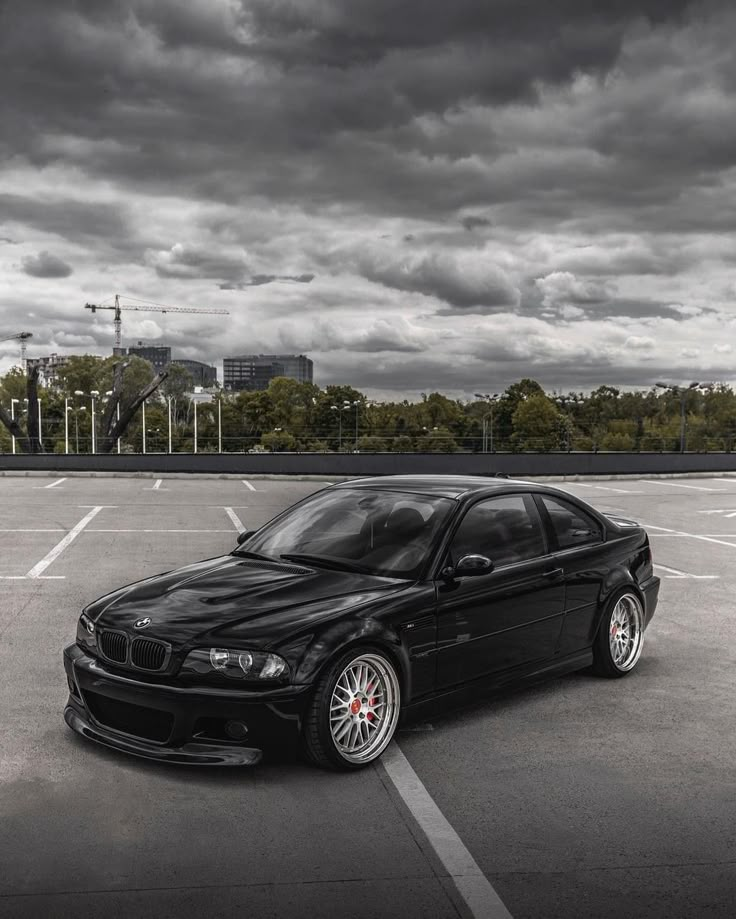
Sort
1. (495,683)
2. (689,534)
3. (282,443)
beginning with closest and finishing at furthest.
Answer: (495,683)
(689,534)
(282,443)

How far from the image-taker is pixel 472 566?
17.0ft

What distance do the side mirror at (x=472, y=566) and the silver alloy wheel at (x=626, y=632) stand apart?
5.09 ft

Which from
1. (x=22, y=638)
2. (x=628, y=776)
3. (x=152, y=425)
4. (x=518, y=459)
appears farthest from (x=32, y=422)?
(x=152, y=425)

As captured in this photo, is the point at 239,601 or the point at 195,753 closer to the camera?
the point at 195,753

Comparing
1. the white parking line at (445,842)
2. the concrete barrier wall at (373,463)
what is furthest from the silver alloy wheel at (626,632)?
the concrete barrier wall at (373,463)

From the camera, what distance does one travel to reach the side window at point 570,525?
20.6 feet

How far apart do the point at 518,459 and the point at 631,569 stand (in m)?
28.8

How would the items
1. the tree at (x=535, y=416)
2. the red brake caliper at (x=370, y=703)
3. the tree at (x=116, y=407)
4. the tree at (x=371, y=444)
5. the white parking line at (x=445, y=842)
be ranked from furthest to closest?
the tree at (x=535, y=416)
the tree at (x=371, y=444)
the tree at (x=116, y=407)
the red brake caliper at (x=370, y=703)
the white parking line at (x=445, y=842)

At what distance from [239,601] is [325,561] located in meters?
0.77

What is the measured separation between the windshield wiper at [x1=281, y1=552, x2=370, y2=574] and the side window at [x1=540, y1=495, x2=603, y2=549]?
1.52m

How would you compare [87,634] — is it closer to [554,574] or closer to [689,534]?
[554,574]

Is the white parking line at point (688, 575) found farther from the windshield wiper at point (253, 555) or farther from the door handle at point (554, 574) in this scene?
the windshield wiper at point (253, 555)

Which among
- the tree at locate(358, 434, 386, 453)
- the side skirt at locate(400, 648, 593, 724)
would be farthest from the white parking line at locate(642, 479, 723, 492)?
the tree at locate(358, 434, 386, 453)

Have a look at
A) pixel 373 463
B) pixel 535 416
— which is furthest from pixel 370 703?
pixel 535 416
